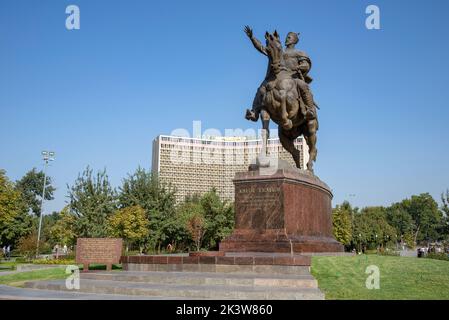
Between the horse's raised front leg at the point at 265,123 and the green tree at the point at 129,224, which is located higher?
the horse's raised front leg at the point at 265,123

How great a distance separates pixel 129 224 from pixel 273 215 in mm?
24378

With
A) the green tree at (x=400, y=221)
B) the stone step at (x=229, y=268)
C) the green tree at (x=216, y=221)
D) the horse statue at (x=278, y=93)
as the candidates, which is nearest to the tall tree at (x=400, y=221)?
the green tree at (x=400, y=221)

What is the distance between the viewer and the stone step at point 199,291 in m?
7.96

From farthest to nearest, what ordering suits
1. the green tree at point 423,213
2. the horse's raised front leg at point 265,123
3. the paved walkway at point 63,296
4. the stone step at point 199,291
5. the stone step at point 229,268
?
the green tree at point 423,213 → the horse's raised front leg at point 265,123 → the stone step at point 229,268 → the paved walkway at point 63,296 → the stone step at point 199,291

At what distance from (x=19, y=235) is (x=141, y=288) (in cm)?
5070

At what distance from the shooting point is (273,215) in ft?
42.1

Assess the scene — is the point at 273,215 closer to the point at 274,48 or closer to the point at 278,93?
the point at 278,93

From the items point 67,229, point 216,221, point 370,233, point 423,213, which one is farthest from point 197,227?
point 423,213

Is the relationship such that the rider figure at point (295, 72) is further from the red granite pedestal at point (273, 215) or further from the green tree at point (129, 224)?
the green tree at point (129, 224)

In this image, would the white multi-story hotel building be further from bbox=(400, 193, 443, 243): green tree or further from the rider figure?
the rider figure

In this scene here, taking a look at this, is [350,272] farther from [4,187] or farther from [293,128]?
[4,187]

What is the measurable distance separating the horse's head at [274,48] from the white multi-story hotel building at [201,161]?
8161cm

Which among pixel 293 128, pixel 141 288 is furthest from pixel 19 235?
pixel 141 288

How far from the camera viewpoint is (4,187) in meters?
26.6
